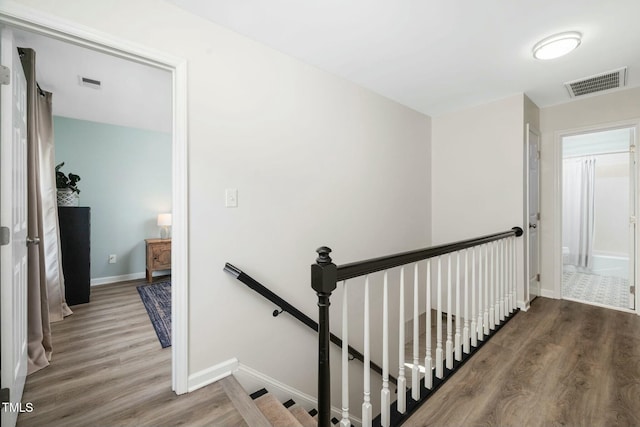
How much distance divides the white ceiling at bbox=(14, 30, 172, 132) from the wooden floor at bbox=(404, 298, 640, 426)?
9.97 ft

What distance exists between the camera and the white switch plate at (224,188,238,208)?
1.85 m

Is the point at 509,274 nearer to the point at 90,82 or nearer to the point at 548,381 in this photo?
the point at 548,381

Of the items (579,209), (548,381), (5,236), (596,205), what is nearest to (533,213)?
(548,381)

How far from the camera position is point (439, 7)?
168 centimetres

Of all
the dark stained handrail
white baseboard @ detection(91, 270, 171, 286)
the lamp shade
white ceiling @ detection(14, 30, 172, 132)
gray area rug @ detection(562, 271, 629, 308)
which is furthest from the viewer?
the lamp shade

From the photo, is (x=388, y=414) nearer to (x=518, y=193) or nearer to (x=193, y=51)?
(x=193, y=51)

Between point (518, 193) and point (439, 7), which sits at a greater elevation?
point (439, 7)

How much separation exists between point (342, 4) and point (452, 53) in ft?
3.52

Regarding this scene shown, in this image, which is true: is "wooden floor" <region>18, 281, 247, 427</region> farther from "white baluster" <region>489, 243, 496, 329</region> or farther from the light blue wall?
"white baluster" <region>489, 243, 496, 329</region>

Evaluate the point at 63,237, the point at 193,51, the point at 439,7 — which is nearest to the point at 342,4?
the point at 439,7

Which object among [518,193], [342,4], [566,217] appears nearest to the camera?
[342,4]

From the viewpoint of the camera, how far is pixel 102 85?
2771 mm

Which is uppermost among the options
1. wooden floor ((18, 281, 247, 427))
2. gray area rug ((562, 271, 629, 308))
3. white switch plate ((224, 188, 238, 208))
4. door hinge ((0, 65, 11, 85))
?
door hinge ((0, 65, 11, 85))

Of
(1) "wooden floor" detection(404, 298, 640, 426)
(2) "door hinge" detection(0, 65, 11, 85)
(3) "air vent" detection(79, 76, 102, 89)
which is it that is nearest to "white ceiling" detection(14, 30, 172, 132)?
(3) "air vent" detection(79, 76, 102, 89)
